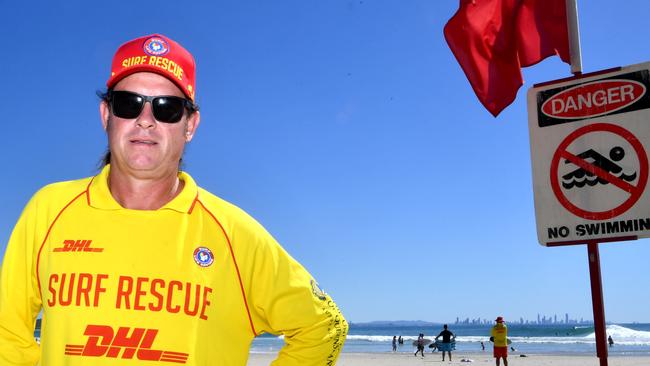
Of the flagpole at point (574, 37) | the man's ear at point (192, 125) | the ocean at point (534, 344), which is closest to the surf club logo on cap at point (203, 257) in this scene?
the man's ear at point (192, 125)

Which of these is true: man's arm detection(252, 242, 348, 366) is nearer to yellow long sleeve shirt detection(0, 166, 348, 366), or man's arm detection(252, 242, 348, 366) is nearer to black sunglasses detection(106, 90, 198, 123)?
yellow long sleeve shirt detection(0, 166, 348, 366)

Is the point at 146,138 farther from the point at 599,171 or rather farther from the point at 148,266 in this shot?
the point at 599,171

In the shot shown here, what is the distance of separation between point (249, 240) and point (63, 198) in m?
0.72

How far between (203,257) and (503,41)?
468cm

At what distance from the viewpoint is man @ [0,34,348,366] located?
2.39 m

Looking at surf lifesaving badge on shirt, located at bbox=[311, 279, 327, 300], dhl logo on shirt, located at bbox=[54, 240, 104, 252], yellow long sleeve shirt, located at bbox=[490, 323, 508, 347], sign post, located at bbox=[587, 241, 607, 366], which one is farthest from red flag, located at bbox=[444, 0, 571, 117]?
yellow long sleeve shirt, located at bbox=[490, 323, 508, 347]

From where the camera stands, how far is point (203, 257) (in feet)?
8.27

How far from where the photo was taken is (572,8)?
A: 5066 millimetres

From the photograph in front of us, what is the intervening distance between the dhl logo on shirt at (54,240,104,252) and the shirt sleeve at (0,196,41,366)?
0.12 m

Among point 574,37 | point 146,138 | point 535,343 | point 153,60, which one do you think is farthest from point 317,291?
point 535,343

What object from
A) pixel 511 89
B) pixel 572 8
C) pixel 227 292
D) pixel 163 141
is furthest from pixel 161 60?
pixel 511 89

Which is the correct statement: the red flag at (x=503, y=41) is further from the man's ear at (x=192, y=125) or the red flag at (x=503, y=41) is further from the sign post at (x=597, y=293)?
the man's ear at (x=192, y=125)

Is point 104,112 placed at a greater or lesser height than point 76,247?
greater

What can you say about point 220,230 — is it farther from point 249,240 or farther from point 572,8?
point 572,8
